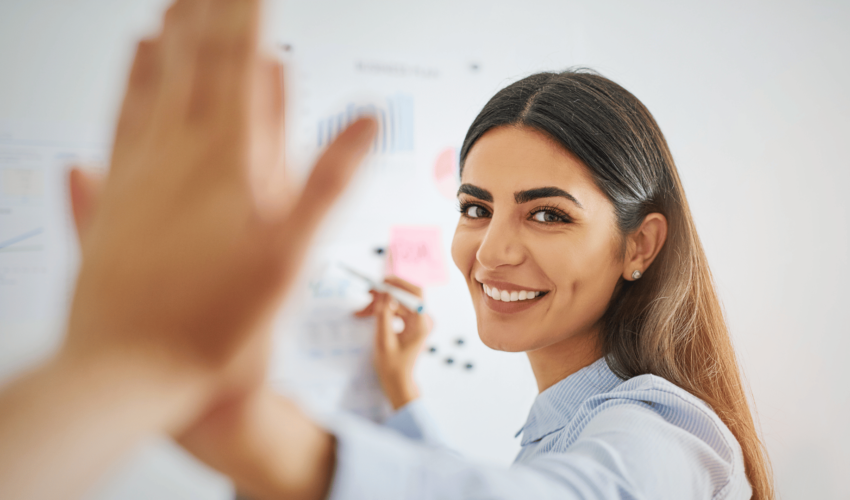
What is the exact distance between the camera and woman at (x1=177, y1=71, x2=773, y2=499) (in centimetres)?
48

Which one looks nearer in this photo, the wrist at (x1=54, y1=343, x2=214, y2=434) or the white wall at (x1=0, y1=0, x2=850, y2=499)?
the wrist at (x1=54, y1=343, x2=214, y2=434)

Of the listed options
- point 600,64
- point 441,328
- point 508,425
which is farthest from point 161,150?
point 600,64

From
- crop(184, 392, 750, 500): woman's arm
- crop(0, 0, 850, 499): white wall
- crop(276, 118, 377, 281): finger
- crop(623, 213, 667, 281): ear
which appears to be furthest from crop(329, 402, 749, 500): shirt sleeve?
crop(0, 0, 850, 499): white wall

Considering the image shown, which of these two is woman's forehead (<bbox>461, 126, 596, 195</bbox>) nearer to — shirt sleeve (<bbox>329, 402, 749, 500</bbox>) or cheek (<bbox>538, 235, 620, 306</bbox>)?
cheek (<bbox>538, 235, 620, 306</bbox>)

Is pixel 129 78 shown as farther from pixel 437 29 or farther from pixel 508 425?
pixel 508 425

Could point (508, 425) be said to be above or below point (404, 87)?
below

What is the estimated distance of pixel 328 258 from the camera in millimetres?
617

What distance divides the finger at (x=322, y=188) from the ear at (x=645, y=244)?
0.51 m

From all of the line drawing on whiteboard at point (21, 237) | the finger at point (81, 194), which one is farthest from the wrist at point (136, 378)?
the line drawing on whiteboard at point (21, 237)

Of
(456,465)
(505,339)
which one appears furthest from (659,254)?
(456,465)

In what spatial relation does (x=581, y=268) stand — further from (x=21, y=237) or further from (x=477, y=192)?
(x=21, y=237)

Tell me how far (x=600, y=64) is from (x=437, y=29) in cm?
32

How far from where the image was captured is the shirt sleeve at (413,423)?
641 millimetres

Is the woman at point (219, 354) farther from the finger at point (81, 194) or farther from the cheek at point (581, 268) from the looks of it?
the cheek at point (581, 268)
